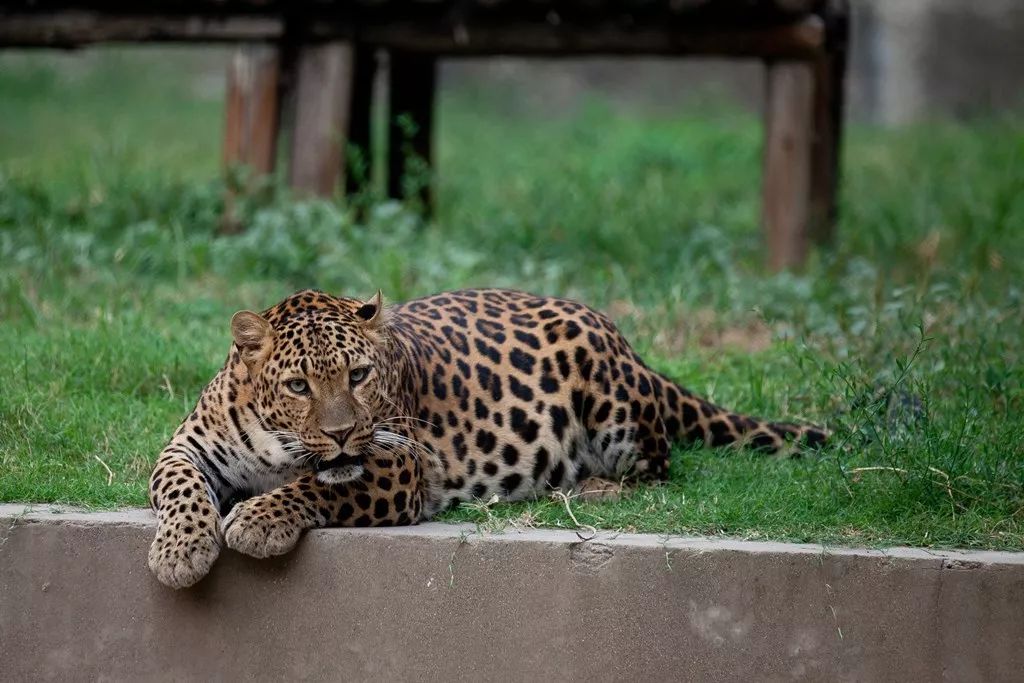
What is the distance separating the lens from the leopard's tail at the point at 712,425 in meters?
6.59

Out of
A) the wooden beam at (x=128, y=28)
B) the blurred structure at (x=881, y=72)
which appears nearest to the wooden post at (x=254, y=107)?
the wooden beam at (x=128, y=28)

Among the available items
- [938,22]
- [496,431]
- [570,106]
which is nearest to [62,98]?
[570,106]

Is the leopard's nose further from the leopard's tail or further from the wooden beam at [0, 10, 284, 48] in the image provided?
the wooden beam at [0, 10, 284, 48]

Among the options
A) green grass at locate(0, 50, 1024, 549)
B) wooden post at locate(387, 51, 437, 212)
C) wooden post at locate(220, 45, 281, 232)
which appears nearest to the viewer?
green grass at locate(0, 50, 1024, 549)

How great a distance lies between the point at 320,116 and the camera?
10461 millimetres

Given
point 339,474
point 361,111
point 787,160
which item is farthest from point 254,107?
point 339,474

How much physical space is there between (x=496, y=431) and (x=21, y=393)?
89.8 inches

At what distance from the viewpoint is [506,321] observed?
6.48 metres

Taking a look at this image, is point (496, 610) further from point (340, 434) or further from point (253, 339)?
point (253, 339)

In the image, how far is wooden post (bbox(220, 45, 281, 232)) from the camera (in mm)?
10625

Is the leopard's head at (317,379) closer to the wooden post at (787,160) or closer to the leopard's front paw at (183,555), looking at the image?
the leopard's front paw at (183,555)


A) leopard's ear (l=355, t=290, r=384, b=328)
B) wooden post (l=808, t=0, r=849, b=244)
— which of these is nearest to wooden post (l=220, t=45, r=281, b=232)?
wooden post (l=808, t=0, r=849, b=244)

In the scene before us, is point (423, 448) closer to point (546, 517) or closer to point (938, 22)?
point (546, 517)

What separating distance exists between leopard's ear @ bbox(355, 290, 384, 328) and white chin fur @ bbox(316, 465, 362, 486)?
1.81 feet
